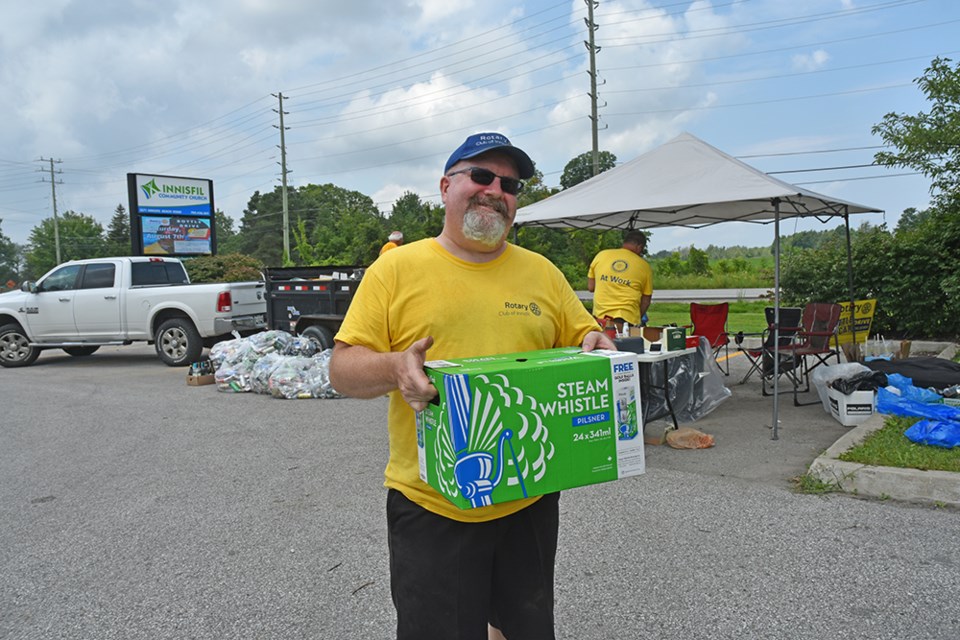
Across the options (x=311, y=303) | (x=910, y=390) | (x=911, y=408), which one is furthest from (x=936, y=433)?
(x=311, y=303)

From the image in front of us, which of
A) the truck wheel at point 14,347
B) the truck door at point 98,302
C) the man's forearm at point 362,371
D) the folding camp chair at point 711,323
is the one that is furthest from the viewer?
the truck wheel at point 14,347

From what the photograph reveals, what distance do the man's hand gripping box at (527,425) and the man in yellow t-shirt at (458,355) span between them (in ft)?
0.44

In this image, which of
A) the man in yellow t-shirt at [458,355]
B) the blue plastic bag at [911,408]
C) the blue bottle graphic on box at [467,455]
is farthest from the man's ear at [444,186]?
the blue plastic bag at [911,408]

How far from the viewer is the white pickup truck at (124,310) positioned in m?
11.3

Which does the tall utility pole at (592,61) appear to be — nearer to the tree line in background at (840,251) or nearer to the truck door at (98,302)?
the tree line in background at (840,251)

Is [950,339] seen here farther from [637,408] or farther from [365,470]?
[637,408]

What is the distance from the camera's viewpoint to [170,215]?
2091cm

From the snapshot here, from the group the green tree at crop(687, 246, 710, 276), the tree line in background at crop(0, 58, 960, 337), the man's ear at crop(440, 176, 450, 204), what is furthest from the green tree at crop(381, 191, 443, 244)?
the man's ear at crop(440, 176, 450, 204)

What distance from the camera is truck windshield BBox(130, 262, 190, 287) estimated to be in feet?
39.4

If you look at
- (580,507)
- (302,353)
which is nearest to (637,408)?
(580,507)

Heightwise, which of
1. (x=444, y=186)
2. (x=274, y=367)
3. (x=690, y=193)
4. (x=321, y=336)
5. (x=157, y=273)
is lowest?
(x=274, y=367)

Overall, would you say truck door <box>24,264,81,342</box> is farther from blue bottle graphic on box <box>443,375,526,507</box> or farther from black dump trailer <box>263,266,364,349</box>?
blue bottle graphic on box <box>443,375,526,507</box>

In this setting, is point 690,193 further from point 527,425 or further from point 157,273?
point 157,273

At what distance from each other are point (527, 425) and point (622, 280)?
19.8 feet
